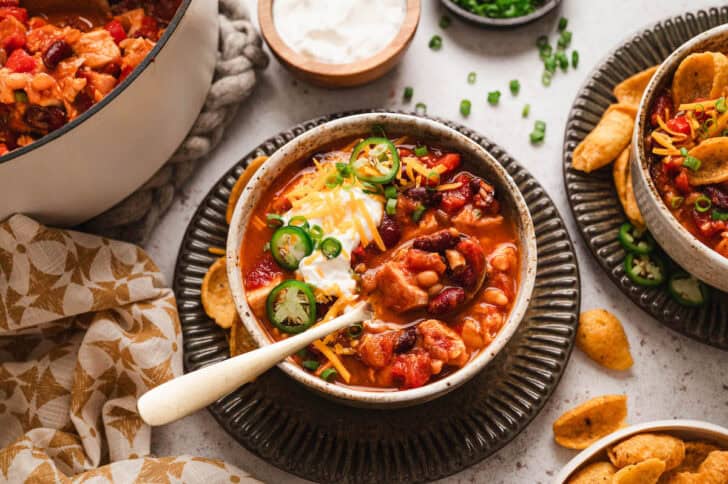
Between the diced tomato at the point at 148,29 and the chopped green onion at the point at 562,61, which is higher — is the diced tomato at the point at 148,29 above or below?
below

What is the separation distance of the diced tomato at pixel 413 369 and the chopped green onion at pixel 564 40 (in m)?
1.65

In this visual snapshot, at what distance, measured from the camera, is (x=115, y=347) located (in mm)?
3098

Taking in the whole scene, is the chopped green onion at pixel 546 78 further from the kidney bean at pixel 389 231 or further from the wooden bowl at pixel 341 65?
the kidney bean at pixel 389 231

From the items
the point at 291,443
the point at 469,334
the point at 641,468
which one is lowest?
the point at 291,443

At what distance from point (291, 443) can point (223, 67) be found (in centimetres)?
154

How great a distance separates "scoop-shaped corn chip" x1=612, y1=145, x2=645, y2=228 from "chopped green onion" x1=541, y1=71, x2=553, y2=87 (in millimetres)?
548

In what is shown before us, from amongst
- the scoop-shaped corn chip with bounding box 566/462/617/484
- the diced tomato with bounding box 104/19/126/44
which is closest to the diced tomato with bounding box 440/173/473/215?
the scoop-shaped corn chip with bounding box 566/462/617/484

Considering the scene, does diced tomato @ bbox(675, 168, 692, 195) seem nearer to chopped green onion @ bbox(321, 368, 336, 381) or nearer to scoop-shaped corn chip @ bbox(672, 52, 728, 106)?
scoop-shaped corn chip @ bbox(672, 52, 728, 106)

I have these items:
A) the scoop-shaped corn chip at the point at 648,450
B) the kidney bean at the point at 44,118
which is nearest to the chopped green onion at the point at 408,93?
the kidney bean at the point at 44,118

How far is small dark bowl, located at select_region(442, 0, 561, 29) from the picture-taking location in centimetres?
352

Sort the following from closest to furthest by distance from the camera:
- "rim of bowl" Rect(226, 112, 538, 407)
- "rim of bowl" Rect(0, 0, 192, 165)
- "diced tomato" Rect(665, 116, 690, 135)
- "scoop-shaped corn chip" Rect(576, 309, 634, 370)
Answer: "rim of bowl" Rect(0, 0, 192, 165), "rim of bowl" Rect(226, 112, 538, 407), "diced tomato" Rect(665, 116, 690, 135), "scoop-shaped corn chip" Rect(576, 309, 634, 370)

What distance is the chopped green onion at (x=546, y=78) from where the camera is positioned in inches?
141

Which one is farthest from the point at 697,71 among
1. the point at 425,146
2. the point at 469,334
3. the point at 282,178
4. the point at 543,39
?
the point at 282,178

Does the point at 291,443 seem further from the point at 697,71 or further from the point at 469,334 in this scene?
the point at 697,71
